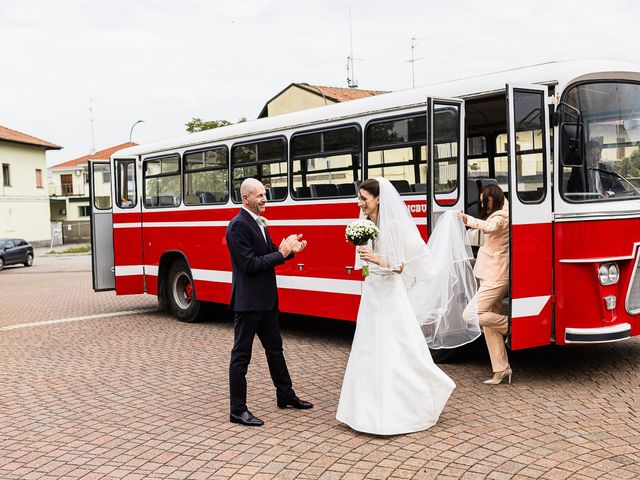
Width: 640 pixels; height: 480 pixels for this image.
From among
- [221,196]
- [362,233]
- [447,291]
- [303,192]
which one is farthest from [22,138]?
[362,233]

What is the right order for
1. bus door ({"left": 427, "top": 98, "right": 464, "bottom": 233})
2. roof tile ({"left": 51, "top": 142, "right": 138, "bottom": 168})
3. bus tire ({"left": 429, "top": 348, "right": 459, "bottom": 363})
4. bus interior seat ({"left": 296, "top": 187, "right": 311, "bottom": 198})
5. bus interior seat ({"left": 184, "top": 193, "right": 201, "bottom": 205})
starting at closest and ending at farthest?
bus door ({"left": 427, "top": 98, "right": 464, "bottom": 233}) → bus tire ({"left": 429, "top": 348, "right": 459, "bottom": 363}) → bus interior seat ({"left": 296, "top": 187, "right": 311, "bottom": 198}) → bus interior seat ({"left": 184, "top": 193, "right": 201, "bottom": 205}) → roof tile ({"left": 51, "top": 142, "right": 138, "bottom": 168})

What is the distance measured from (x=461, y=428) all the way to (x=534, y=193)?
251cm

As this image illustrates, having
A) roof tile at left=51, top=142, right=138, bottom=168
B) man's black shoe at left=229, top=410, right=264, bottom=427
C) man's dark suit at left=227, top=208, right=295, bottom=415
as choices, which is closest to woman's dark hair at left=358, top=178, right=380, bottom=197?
man's dark suit at left=227, top=208, right=295, bottom=415

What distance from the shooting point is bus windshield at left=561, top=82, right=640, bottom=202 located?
7391mm

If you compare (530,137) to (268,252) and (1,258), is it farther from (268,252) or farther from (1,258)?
(1,258)

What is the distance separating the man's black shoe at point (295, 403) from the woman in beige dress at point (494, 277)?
1.78 m

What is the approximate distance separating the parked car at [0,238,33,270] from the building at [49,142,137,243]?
2423 cm

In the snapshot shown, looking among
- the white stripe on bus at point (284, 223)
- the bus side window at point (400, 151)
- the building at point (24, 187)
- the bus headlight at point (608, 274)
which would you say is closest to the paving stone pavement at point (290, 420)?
the bus headlight at point (608, 274)

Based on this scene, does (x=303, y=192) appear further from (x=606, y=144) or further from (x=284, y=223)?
(x=606, y=144)

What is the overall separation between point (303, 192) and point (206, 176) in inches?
98.7

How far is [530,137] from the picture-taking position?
24.4ft

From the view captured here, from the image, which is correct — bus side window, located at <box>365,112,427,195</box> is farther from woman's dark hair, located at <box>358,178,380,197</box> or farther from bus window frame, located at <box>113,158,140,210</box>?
bus window frame, located at <box>113,158,140,210</box>

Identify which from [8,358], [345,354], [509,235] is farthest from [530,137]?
[8,358]

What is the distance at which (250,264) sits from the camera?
6.27m
